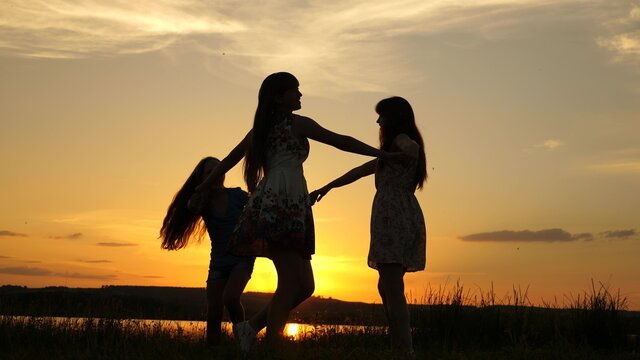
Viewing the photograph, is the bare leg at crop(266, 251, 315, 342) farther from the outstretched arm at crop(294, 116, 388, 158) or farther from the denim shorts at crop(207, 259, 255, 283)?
the denim shorts at crop(207, 259, 255, 283)

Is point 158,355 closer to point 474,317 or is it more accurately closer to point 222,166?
point 222,166

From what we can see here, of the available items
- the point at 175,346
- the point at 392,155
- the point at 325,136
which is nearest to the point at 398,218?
the point at 392,155

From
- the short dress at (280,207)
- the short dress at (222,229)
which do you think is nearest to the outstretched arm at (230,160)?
the short dress at (280,207)

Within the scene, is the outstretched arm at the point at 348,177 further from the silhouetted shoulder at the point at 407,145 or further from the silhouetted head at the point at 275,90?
the silhouetted head at the point at 275,90

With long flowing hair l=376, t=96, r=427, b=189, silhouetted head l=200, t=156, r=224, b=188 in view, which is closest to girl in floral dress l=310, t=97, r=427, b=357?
long flowing hair l=376, t=96, r=427, b=189

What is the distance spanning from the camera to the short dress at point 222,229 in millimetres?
7867

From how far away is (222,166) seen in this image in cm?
661

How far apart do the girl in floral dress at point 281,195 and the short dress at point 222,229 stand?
1.53 meters

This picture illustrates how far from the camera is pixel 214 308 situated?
8.02 metres

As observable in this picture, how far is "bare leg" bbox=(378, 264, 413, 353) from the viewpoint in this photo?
22.8 feet

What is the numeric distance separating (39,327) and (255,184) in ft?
19.6

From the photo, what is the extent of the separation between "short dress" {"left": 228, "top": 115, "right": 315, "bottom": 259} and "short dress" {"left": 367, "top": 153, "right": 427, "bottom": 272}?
101 cm

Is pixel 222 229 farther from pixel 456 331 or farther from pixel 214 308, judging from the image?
pixel 456 331

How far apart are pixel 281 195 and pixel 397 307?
1.59 metres
